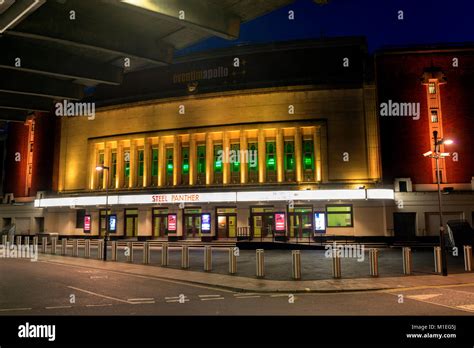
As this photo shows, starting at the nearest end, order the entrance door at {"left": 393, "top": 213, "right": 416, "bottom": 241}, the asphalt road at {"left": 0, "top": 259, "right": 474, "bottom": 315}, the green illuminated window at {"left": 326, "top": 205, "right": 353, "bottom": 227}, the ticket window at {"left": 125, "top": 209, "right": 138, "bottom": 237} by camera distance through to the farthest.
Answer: the asphalt road at {"left": 0, "top": 259, "right": 474, "bottom": 315} < the entrance door at {"left": 393, "top": 213, "right": 416, "bottom": 241} < the green illuminated window at {"left": 326, "top": 205, "right": 353, "bottom": 227} < the ticket window at {"left": 125, "top": 209, "right": 138, "bottom": 237}

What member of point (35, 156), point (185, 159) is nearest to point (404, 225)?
point (185, 159)

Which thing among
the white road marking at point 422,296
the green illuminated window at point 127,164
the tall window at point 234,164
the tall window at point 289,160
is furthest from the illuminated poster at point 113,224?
the white road marking at point 422,296

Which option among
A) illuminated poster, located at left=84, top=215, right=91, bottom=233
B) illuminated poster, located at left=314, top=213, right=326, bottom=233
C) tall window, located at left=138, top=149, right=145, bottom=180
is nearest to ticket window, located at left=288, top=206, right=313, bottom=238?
illuminated poster, located at left=314, top=213, right=326, bottom=233

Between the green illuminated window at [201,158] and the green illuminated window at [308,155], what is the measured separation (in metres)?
10.1

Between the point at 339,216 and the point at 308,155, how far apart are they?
638 centimetres

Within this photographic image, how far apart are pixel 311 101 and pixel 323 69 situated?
12.0 feet

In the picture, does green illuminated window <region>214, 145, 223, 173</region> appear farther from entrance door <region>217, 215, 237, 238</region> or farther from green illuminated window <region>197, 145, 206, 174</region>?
entrance door <region>217, 215, 237, 238</region>

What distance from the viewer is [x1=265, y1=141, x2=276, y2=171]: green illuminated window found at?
123 ft

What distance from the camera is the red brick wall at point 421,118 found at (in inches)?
1361

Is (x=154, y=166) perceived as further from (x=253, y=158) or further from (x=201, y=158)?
(x=253, y=158)

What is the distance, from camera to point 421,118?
35.2 meters

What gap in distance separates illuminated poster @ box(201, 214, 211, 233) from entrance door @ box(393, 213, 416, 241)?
1694cm

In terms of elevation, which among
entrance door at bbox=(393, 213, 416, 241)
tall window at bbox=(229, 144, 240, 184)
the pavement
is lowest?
the pavement
